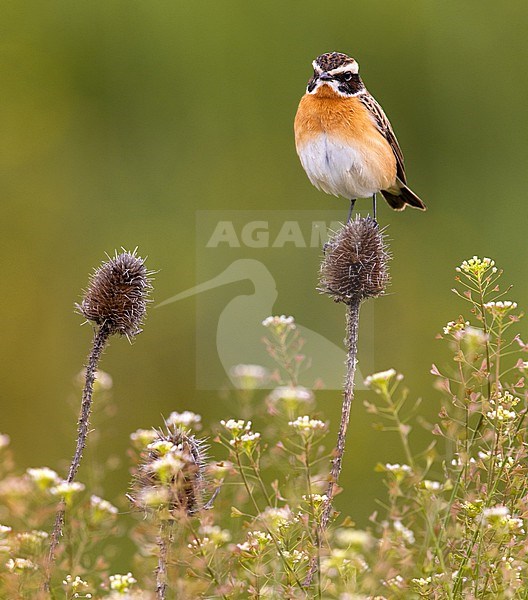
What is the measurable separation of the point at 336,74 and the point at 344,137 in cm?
27

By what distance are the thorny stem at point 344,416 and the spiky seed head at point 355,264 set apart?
7 cm

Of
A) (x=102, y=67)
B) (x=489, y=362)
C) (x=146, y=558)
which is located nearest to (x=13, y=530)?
(x=146, y=558)

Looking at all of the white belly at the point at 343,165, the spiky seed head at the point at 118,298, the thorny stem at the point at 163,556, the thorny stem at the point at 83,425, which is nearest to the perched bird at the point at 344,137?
the white belly at the point at 343,165

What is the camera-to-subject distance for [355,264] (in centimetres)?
330

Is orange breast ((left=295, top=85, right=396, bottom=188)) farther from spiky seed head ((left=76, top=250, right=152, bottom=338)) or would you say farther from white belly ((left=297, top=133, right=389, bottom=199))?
spiky seed head ((left=76, top=250, right=152, bottom=338))

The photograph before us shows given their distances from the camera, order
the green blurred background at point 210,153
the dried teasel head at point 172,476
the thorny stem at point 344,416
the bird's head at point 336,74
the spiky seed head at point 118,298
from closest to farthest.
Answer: the dried teasel head at point 172,476, the thorny stem at point 344,416, the spiky seed head at point 118,298, the bird's head at point 336,74, the green blurred background at point 210,153

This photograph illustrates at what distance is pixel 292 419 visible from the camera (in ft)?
7.83

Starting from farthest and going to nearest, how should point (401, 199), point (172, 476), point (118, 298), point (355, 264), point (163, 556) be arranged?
point (401, 199), point (355, 264), point (118, 298), point (172, 476), point (163, 556)

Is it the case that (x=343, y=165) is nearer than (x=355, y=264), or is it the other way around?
(x=355, y=264)

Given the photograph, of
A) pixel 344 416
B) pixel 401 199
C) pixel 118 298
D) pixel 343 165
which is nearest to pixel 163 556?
pixel 344 416

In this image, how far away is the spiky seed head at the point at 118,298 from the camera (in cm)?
299

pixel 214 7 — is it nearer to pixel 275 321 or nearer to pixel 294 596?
pixel 275 321

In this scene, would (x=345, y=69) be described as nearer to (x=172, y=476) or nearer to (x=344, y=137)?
(x=344, y=137)

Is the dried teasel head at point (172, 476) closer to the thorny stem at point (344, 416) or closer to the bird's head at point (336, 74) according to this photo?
the thorny stem at point (344, 416)
